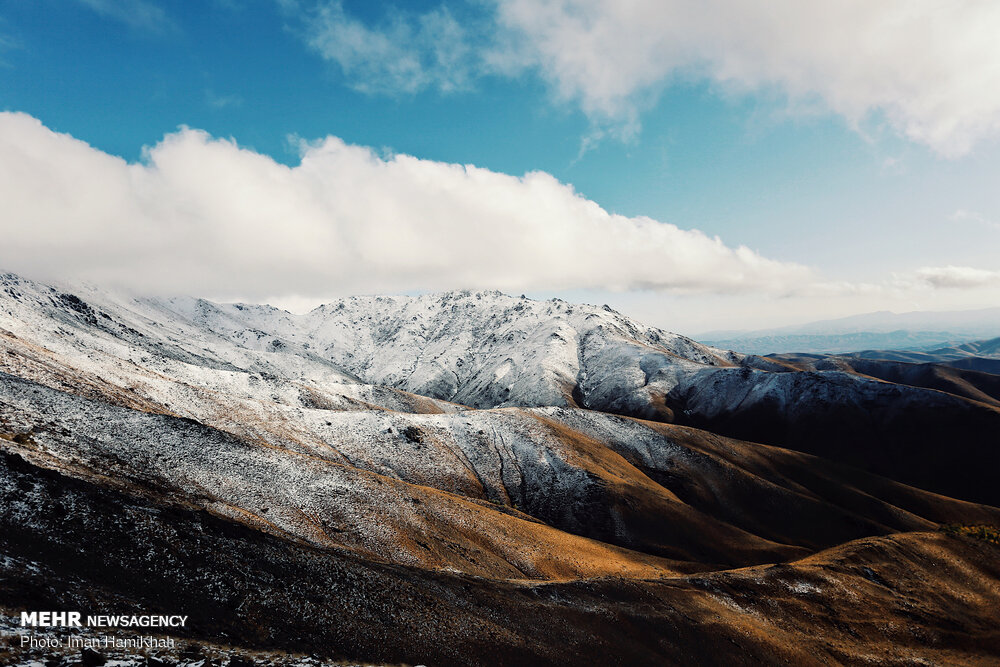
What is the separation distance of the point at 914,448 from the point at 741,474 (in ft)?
243

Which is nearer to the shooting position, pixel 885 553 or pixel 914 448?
pixel 885 553

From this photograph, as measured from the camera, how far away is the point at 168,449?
49.1 meters

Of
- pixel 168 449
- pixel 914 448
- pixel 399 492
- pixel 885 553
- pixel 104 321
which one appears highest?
pixel 104 321

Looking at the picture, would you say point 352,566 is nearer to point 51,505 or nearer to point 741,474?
point 51,505

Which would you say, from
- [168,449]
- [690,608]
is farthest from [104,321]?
[690,608]

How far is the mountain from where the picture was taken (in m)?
25.0

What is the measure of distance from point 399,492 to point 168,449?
2710cm

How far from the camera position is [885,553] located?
54.2 meters

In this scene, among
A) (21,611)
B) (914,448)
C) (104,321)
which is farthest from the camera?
(104,321)

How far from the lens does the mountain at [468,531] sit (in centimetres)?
2505

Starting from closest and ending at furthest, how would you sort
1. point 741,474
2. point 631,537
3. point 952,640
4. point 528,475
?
point 952,640, point 631,537, point 528,475, point 741,474

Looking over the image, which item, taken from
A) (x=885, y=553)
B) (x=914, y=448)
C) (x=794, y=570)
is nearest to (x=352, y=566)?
(x=794, y=570)

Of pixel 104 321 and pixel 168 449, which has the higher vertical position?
pixel 104 321

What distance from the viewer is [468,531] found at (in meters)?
54.6
